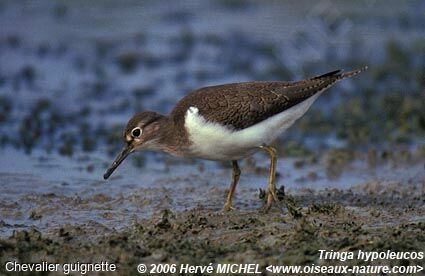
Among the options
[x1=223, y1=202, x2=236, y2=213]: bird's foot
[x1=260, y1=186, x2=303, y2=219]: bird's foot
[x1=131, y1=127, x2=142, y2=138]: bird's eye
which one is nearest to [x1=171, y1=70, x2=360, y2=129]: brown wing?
[x1=131, y1=127, x2=142, y2=138]: bird's eye

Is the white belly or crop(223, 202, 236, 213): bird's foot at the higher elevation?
the white belly

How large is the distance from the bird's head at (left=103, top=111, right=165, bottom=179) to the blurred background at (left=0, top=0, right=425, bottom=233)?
70cm

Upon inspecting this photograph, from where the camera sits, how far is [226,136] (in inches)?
333

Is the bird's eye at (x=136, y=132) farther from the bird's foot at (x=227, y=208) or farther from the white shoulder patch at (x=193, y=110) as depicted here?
the bird's foot at (x=227, y=208)

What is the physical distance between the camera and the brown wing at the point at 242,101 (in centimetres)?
848

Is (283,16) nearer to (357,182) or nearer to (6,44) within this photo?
(6,44)

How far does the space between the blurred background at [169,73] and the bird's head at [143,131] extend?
27.7 inches

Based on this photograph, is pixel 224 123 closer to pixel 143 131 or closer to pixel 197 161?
pixel 143 131

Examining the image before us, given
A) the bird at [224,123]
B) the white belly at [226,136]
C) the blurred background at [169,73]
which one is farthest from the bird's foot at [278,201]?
the blurred background at [169,73]

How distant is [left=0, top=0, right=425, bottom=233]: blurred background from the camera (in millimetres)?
11055

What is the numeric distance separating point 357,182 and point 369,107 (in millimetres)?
2806

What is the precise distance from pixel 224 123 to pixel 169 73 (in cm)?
647

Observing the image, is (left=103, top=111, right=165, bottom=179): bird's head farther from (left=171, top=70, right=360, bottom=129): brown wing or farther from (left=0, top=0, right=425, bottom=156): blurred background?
(left=0, top=0, right=425, bottom=156): blurred background

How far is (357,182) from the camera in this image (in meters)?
10.4
